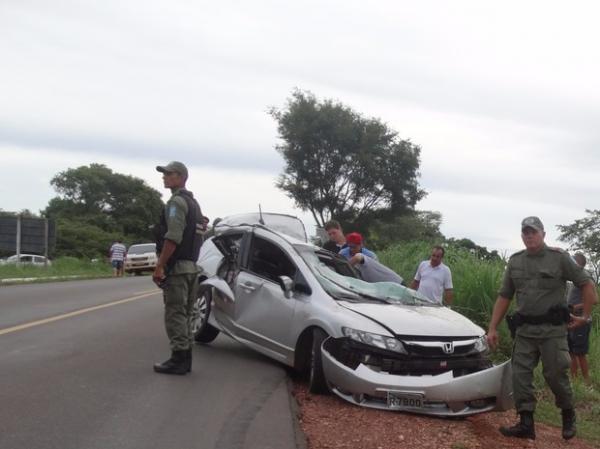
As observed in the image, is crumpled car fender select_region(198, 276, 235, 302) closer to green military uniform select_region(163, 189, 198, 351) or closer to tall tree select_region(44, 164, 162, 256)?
green military uniform select_region(163, 189, 198, 351)

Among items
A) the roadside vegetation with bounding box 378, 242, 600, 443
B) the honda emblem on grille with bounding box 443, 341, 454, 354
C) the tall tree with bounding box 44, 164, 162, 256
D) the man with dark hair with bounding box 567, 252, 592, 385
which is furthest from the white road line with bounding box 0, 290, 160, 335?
the tall tree with bounding box 44, 164, 162, 256

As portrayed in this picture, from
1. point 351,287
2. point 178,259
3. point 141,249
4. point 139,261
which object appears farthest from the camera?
point 141,249

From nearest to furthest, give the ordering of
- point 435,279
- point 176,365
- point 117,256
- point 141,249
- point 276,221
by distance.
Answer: point 176,365
point 435,279
point 276,221
point 117,256
point 141,249

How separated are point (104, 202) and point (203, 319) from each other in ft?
220

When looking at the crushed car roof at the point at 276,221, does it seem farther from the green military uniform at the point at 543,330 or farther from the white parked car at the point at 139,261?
the white parked car at the point at 139,261

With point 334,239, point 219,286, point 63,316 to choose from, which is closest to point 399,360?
point 219,286

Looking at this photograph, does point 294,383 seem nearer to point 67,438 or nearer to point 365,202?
point 67,438

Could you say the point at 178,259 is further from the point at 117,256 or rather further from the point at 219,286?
the point at 117,256

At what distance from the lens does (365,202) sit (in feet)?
127

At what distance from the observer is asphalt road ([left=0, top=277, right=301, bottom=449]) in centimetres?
493

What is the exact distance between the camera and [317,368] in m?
6.57

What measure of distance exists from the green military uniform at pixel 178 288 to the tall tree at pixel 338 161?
31119 millimetres

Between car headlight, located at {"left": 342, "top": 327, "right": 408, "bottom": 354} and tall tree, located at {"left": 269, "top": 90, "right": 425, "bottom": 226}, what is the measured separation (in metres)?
31.7

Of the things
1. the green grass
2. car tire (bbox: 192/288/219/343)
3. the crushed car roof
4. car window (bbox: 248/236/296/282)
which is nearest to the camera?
car window (bbox: 248/236/296/282)
